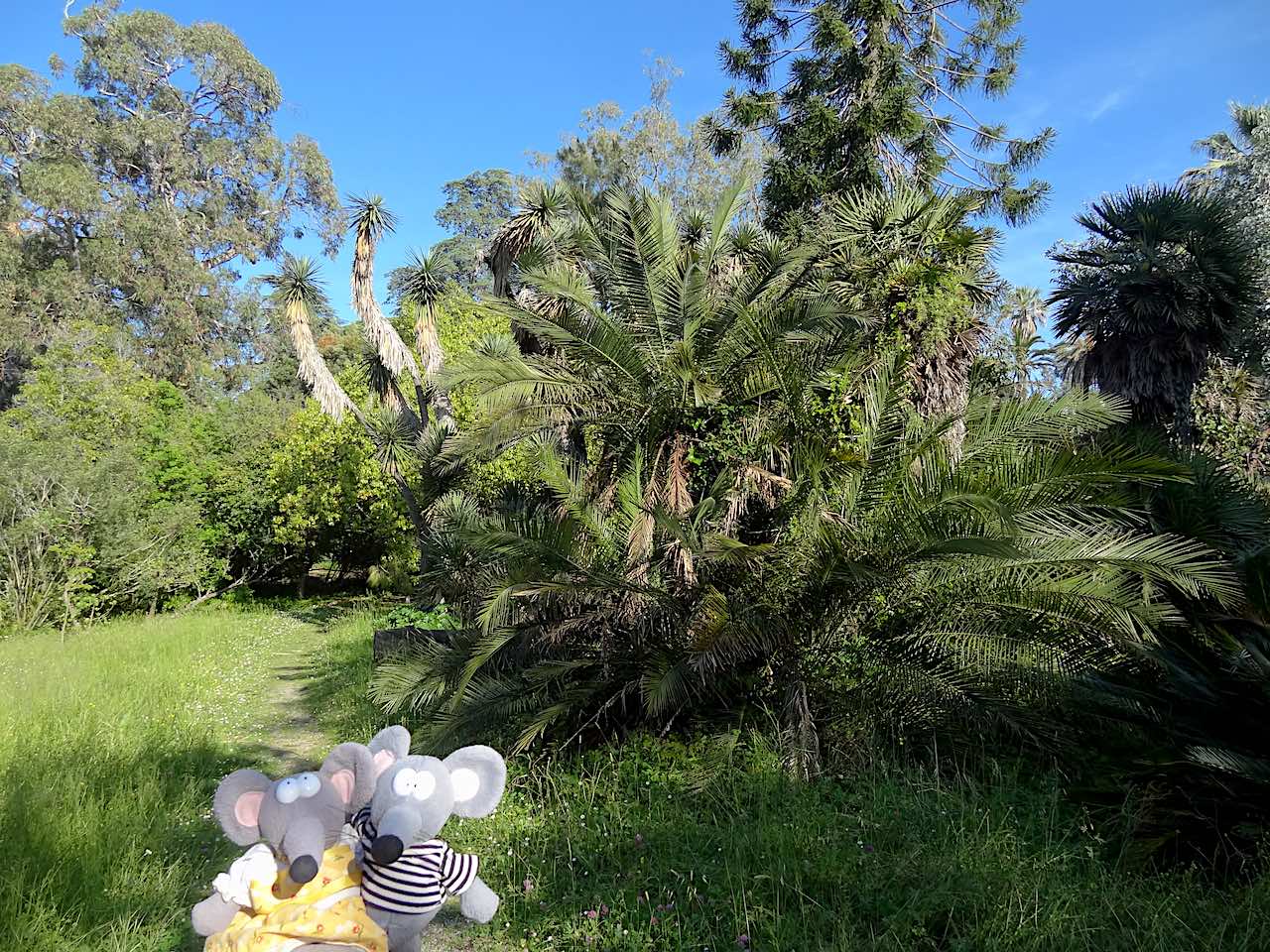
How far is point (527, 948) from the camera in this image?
155 inches

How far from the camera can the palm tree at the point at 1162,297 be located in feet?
27.5

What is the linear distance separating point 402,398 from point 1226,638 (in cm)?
1358

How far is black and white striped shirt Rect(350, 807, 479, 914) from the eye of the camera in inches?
116

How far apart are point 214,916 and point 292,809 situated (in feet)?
1.57

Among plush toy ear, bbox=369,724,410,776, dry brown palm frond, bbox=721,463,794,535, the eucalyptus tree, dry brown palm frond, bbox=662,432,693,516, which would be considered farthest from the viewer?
the eucalyptus tree

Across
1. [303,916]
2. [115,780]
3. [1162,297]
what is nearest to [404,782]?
[303,916]

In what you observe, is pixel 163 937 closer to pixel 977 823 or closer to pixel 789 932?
pixel 789 932

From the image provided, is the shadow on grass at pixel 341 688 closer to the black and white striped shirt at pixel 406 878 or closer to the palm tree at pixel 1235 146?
the black and white striped shirt at pixel 406 878

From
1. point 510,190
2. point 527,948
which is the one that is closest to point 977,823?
point 527,948

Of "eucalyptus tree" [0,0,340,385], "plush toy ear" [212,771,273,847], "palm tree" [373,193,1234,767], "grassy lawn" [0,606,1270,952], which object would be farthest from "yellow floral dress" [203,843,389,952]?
"eucalyptus tree" [0,0,340,385]

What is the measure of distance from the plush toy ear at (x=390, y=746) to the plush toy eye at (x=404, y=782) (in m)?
0.22

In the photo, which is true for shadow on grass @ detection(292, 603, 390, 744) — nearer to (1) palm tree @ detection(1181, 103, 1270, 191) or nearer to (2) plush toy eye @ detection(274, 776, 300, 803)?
(2) plush toy eye @ detection(274, 776, 300, 803)

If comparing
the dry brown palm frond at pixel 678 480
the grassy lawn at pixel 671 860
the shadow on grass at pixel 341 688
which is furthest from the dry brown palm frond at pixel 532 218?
the grassy lawn at pixel 671 860

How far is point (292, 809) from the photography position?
2.94 m
